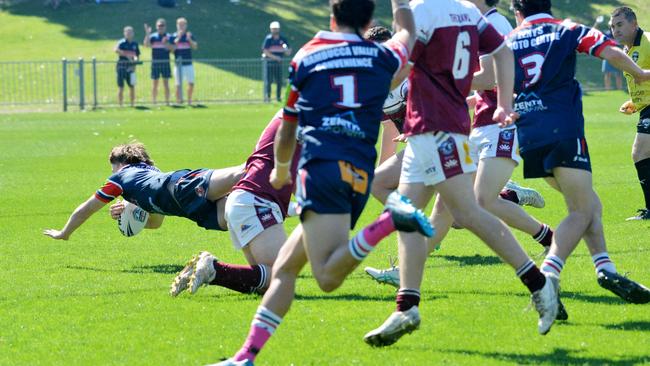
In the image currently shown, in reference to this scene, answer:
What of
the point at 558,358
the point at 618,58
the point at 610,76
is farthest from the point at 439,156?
the point at 610,76

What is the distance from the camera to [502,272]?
8.78m

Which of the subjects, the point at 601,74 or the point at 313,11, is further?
the point at 313,11

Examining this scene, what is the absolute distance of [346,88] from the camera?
224 inches

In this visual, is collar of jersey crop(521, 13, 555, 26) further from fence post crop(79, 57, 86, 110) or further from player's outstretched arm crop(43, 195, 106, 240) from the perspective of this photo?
fence post crop(79, 57, 86, 110)

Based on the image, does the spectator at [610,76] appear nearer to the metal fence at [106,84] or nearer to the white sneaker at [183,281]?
the metal fence at [106,84]

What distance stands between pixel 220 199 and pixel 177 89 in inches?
930

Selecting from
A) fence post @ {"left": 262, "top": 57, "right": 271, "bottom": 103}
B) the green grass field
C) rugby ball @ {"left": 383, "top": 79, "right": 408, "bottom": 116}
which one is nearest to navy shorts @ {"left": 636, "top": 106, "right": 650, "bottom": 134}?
the green grass field

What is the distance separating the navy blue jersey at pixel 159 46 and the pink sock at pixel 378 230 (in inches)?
1074

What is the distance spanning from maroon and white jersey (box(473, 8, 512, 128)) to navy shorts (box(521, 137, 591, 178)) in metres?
1.13

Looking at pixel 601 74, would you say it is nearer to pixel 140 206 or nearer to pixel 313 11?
pixel 313 11

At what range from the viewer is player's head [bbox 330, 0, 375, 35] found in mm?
5711

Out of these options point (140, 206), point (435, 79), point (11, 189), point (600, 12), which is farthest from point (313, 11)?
point (435, 79)

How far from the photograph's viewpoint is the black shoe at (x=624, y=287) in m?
7.23

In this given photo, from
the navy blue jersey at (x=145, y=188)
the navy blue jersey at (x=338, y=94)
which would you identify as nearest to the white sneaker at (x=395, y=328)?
the navy blue jersey at (x=338, y=94)
